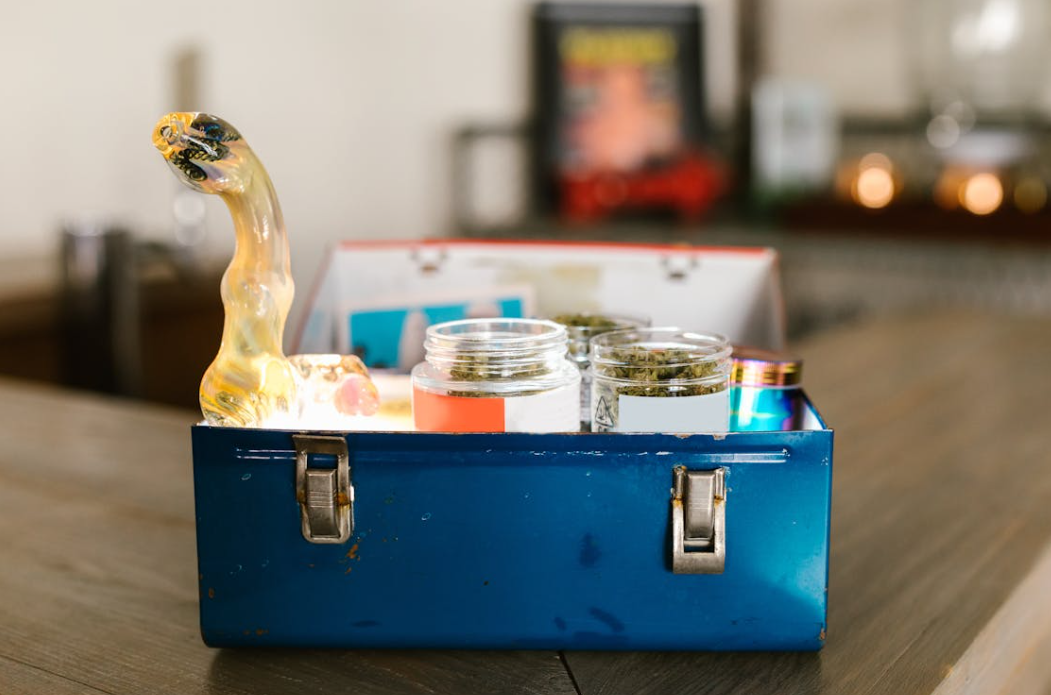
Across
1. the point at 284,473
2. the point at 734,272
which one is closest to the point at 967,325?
the point at 734,272

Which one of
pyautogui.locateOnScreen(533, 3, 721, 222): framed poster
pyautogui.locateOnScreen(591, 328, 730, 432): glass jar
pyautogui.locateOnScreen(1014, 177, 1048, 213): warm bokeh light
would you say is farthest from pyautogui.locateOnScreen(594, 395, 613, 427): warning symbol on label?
pyautogui.locateOnScreen(533, 3, 721, 222): framed poster

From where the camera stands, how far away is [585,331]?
771 millimetres

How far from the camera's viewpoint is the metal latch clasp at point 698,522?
0.63 m

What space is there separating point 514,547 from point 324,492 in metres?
0.12

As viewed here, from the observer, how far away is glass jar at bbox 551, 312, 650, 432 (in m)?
0.75

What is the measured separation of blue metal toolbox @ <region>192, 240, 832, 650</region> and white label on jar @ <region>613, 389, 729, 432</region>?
0.03m

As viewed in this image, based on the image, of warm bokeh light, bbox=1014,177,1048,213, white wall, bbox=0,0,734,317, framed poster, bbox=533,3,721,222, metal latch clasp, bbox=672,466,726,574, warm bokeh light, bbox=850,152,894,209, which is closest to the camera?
metal latch clasp, bbox=672,466,726,574

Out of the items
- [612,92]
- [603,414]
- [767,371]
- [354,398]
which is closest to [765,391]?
[767,371]

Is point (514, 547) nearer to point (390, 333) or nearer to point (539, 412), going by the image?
point (539, 412)

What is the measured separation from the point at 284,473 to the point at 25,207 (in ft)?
7.31

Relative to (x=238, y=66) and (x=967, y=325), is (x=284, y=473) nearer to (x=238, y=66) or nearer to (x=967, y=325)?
(x=967, y=325)

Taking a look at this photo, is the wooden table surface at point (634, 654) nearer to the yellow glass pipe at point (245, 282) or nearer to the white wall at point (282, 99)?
the yellow glass pipe at point (245, 282)

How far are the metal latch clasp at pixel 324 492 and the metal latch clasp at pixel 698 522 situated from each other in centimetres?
19

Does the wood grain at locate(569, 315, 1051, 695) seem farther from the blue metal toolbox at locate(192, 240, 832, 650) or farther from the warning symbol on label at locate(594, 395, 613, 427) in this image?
the warning symbol on label at locate(594, 395, 613, 427)
